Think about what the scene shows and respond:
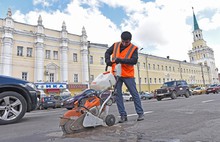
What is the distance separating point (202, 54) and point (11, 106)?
9150 centimetres

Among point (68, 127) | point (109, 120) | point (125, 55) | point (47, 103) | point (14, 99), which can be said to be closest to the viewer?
point (68, 127)

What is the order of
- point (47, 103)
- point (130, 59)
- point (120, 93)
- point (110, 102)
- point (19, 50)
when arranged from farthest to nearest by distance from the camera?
point (19, 50)
point (47, 103)
point (120, 93)
point (130, 59)
point (110, 102)

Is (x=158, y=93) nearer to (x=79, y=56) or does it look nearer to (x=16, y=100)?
(x=16, y=100)

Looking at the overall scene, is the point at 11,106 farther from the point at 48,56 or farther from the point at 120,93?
the point at 48,56

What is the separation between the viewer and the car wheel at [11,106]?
528cm

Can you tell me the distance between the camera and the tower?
82444mm

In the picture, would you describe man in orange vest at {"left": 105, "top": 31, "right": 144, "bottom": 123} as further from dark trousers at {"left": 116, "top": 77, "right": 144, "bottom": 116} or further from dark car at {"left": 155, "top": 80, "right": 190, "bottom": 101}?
dark car at {"left": 155, "top": 80, "right": 190, "bottom": 101}

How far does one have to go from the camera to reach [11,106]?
544 centimetres

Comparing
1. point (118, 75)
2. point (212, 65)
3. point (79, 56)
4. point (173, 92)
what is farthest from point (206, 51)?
point (118, 75)

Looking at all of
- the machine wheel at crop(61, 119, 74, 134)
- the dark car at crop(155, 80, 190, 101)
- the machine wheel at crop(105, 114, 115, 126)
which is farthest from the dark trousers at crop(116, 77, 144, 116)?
the dark car at crop(155, 80, 190, 101)

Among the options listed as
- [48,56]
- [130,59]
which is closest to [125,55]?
[130,59]

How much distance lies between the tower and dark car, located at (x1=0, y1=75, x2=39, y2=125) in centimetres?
8658

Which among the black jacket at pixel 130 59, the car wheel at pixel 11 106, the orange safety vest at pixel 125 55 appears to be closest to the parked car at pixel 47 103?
the car wheel at pixel 11 106

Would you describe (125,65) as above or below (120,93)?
above
